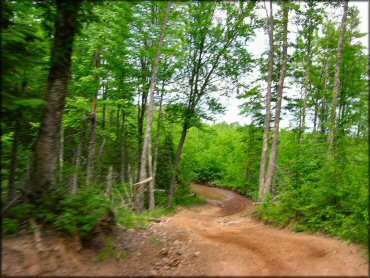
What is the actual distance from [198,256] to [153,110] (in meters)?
15.2

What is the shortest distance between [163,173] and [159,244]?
17784mm

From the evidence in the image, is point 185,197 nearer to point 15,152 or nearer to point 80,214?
point 80,214

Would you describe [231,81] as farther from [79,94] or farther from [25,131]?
[25,131]

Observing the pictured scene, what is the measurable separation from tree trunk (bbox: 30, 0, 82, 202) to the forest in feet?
0.09

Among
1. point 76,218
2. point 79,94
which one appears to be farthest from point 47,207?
point 79,94

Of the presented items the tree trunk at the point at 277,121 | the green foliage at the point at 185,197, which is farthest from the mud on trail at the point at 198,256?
the green foliage at the point at 185,197

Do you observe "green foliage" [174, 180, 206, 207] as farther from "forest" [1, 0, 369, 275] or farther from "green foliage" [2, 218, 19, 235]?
"green foliage" [2, 218, 19, 235]

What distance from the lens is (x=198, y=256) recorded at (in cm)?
806

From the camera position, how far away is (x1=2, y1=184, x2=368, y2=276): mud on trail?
6102 mm

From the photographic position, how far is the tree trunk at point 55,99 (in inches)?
287

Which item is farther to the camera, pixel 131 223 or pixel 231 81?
pixel 231 81

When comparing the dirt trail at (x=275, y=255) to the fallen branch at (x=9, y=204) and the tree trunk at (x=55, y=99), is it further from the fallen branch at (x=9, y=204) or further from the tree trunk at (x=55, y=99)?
the fallen branch at (x=9, y=204)

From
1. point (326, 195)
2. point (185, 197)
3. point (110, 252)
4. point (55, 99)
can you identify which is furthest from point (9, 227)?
point (185, 197)

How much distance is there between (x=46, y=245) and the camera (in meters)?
6.39
